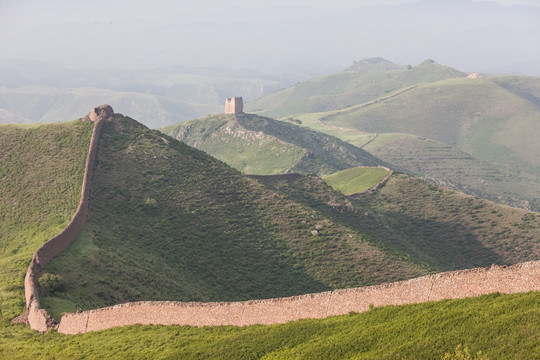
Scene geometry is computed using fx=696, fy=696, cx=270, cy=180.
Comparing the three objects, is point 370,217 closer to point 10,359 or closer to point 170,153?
point 170,153

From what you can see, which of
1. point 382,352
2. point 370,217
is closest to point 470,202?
point 370,217

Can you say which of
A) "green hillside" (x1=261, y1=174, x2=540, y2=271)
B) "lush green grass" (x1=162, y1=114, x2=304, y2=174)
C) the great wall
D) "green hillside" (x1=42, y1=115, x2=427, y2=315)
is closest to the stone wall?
the great wall

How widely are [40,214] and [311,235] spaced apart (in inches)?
1140

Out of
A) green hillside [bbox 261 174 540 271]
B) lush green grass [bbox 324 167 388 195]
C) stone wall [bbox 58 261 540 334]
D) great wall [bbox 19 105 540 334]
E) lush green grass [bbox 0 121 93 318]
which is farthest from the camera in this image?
lush green grass [bbox 324 167 388 195]

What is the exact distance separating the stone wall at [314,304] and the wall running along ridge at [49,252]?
5.90ft

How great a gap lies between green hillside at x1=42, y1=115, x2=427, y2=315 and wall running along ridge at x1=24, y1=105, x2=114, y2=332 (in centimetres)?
88

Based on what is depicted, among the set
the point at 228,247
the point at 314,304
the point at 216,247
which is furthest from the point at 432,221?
the point at 314,304

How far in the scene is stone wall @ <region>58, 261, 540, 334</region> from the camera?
36844mm

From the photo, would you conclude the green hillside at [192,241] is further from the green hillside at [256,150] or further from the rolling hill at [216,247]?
the green hillside at [256,150]

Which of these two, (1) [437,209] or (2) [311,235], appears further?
(1) [437,209]

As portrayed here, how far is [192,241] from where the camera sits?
71.7 meters

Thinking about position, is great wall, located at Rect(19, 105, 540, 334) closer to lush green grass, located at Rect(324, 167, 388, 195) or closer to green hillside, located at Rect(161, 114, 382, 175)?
lush green grass, located at Rect(324, 167, 388, 195)

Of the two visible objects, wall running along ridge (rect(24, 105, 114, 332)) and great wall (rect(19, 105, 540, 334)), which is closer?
great wall (rect(19, 105, 540, 334))

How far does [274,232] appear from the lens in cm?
7762
